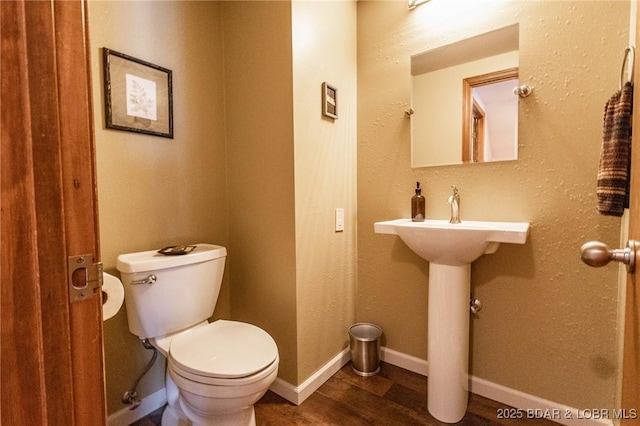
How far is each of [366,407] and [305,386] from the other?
1.03 ft

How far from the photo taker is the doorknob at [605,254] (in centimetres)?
51

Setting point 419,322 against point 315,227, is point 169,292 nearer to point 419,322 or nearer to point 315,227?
point 315,227

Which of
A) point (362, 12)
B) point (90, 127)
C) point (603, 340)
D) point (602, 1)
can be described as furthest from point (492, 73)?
point (90, 127)

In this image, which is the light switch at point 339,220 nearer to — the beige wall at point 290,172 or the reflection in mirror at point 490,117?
the beige wall at point 290,172

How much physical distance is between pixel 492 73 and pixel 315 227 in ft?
3.85

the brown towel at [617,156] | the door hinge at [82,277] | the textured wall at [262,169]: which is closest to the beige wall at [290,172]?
the textured wall at [262,169]

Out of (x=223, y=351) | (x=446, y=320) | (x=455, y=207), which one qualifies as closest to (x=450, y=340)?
(x=446, y=320)

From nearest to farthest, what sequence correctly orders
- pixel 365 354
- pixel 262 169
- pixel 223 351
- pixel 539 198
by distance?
pixel 223 351 → pixel 539 198 → pixel 262 169 → pixel 365 354

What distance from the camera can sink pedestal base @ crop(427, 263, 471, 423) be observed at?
1302mm

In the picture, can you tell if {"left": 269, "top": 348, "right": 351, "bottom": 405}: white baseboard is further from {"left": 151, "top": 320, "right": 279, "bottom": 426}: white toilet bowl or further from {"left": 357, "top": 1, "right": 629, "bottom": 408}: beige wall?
{"left": 357, "top": 1, "right": 629, "bottom": 408}: beige wall

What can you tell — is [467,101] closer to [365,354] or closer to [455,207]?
[455,207]

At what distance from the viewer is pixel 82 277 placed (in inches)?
16.6

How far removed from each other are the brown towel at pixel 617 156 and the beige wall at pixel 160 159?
5.53 feet

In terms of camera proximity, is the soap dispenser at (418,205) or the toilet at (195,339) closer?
the toilet at (195,339)
